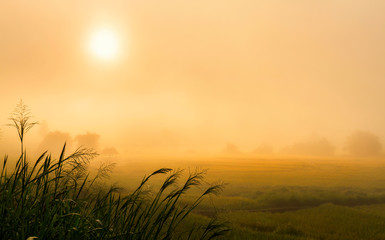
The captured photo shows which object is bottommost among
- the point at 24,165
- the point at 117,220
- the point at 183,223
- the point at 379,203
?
the point at 379,203

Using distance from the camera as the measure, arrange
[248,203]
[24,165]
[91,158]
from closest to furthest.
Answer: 1. [24,165]
2. [91,158]
3. [248,203]

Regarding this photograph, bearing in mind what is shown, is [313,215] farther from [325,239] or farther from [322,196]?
[322,196]

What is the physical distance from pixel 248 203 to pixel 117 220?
2990cm

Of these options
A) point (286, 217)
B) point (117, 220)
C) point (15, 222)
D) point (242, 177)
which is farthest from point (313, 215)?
point (242, 177)

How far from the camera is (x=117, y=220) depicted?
4516mm

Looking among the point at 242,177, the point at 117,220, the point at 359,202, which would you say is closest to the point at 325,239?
the point at 117,220

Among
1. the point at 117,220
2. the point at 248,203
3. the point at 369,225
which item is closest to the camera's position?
the point at 117,220

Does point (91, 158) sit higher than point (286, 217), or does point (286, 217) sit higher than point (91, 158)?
point (91, 158)

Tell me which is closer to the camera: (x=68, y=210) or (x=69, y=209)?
(x=68, y=210)

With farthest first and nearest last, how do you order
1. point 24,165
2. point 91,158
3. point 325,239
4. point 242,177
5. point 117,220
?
point 242,177 < point 325,239 < point 91,158 < point 117,220 < point 24,165

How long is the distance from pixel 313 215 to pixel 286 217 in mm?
2596

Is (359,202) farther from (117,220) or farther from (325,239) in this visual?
(117,220)

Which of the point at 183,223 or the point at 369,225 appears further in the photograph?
the point at 369,225

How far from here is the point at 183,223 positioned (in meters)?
15.1
